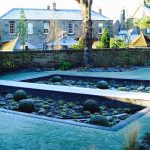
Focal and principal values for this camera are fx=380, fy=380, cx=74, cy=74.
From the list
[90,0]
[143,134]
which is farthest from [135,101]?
[90,0]

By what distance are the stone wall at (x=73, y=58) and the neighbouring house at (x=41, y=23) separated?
26.9m

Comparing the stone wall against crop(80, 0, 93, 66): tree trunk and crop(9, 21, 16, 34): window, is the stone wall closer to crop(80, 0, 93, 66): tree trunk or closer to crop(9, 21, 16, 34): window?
crop(80, 0, 93, 66): tree trunk

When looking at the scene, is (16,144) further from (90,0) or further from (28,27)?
(28,27)

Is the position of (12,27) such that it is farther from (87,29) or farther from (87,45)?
(87,45)

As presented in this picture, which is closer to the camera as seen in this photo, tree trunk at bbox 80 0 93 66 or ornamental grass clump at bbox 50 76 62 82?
ornamental grass clump at bbox 50 76 62 82

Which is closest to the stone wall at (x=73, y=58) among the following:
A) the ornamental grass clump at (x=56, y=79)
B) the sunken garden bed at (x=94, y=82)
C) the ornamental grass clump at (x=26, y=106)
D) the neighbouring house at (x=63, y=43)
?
the sunken garden bed at (x=94, y=82)

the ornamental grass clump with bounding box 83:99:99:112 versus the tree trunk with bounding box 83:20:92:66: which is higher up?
the tree trunk with bounding box 83:20:92:66

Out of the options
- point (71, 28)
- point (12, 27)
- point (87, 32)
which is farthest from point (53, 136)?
point (71, 28)

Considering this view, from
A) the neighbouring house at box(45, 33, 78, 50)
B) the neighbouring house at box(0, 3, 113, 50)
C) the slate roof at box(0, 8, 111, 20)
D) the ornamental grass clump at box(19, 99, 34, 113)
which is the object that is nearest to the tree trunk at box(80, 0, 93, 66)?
the ornamental grass clump at box(19, 99, 34, 113)

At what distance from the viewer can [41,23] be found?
164 feet

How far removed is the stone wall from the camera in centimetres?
1984

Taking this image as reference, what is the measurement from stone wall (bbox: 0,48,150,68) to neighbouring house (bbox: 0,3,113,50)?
88.4 ft

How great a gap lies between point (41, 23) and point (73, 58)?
96.3 feet

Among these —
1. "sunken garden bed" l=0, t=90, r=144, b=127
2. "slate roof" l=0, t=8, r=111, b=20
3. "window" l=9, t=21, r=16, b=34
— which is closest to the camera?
"sunken garden bed" l=0, t=90, r=144, b=127
